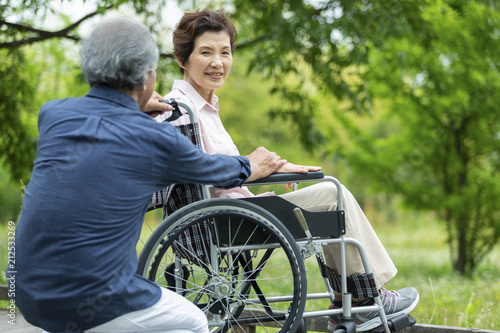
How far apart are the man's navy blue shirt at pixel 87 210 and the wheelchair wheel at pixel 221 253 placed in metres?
0.44

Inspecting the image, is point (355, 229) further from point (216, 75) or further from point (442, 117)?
point (442, 117)

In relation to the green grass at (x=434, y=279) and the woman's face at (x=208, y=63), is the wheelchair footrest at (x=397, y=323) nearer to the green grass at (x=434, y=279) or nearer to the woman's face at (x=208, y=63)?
the green grass at (x=434, y=279)

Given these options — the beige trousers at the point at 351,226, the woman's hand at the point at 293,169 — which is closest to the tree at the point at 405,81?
the beige trousers at the point at 351,226

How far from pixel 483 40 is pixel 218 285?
7193 millimetres

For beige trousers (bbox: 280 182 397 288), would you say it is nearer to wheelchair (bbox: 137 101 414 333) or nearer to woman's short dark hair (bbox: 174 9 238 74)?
wheelchair (bbox: 137 101 414 333)

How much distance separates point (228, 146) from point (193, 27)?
62 cm

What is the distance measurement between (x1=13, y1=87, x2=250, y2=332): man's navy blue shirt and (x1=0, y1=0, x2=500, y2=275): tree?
13.5 ft

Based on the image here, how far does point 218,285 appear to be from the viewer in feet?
7.68

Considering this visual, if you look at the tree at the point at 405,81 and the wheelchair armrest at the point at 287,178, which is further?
the tree at the point at 405,81

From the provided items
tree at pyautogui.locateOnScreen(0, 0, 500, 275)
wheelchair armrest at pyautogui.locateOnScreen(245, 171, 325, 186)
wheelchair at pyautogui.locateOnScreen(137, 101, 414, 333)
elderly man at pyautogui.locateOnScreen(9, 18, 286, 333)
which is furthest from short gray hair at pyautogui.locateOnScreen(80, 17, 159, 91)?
tree at pyautogui.locateOnScreen(0, 0, 500, 275)

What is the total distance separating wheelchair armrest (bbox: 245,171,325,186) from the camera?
2355 mm

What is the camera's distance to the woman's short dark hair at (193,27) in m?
2.86

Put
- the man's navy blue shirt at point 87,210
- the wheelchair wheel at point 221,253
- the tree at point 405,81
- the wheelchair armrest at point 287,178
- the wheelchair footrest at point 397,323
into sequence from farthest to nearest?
1. the tree at point 405,81
2. the wheelchair footrest at point 397,323
3. the wheelchair armrest at point 287,178
4. the wheelchair wheel at point 221,253
5. the man's navy blue shirt at point 87,210

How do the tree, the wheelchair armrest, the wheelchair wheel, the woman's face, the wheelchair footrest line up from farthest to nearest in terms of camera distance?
the tree < the woman's face < the wheelchair footrest < the wheelchair armrest < the wheelchair wheel
